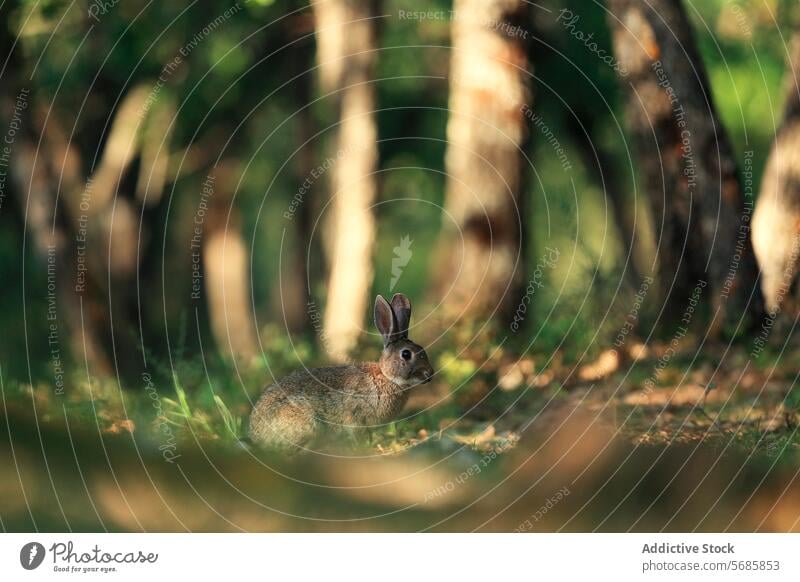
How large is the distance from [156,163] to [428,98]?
22.9 ft

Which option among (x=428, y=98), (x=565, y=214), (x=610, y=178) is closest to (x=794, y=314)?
(x=565, y=214)

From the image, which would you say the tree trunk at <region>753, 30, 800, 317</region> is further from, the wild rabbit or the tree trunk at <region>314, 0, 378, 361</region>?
the tree trunk at <region>314, 0, 378, 361</region>

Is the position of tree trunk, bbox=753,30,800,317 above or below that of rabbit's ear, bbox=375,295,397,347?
above

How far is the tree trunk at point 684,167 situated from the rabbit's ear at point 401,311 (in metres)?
3.58

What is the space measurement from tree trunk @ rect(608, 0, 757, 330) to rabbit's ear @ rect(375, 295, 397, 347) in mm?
3676

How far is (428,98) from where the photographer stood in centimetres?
2767

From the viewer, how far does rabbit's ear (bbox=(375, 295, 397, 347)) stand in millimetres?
9508

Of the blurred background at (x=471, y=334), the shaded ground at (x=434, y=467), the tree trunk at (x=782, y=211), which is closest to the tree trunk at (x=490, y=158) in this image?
the blurred background at (x=471, y=334)

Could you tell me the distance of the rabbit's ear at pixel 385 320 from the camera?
9.51m

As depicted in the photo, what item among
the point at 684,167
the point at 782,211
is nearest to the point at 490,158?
the point at 684,167

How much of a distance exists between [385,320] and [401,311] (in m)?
0.15

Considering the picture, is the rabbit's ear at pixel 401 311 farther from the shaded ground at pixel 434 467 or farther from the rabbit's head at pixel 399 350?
the shaded ground at pixel 434 467

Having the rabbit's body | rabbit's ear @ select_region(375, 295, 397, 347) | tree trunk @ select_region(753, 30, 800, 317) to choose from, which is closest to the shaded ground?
the rabbit's body
